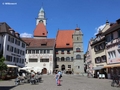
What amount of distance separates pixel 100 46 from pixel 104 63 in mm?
4049

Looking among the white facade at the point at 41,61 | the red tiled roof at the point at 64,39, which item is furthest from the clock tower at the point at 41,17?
the white facade at the point at 41,61

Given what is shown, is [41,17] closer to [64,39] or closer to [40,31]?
[40,31]

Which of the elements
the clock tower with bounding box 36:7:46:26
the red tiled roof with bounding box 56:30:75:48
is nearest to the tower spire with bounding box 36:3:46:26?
the clock tower with bounding box 36:7:46:26

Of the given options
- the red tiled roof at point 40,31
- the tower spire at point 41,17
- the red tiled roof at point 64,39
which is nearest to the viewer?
the red tiled roof at point 64,39

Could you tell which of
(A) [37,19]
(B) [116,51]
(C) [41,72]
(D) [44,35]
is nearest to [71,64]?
(C) [41,72]

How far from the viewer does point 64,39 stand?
6925 cm

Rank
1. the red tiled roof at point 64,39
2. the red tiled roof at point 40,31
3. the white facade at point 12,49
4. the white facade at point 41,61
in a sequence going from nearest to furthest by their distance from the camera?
the white facade at point 12,49
the white facade at point 41,61
the red tiled roof at point 64,39
the red tiled roof at point 40,31

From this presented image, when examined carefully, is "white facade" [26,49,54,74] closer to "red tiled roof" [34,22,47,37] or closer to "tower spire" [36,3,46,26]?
"red tiled roof" [34,22,47,37]

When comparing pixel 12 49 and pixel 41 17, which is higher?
pixel 41 17

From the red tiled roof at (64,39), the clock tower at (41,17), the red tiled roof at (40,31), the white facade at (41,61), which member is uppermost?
the clock tower at (41,17)

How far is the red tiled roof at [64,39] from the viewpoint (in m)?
66.3

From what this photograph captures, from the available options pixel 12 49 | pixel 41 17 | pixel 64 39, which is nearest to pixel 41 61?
pixel 64 39

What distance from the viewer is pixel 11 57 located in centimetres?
3938

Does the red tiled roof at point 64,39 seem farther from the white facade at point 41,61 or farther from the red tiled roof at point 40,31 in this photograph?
the white facade at point 41,61
